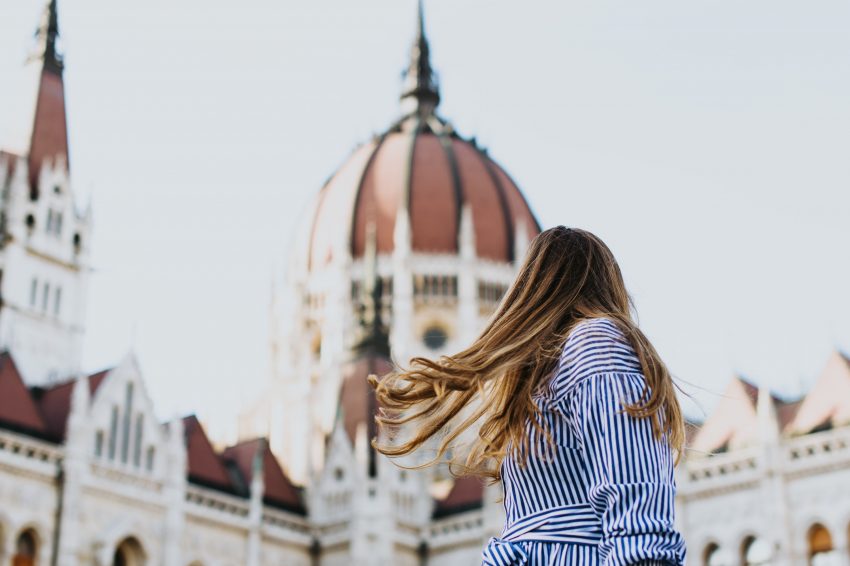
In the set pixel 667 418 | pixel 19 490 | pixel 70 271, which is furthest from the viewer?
pixel 70 271

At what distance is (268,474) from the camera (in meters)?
40.4

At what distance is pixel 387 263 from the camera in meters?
54.2

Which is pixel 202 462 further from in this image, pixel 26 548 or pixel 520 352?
pixel 520 352

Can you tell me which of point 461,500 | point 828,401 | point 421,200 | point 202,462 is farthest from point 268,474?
point 421,200

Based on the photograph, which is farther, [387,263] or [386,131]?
[386,131]

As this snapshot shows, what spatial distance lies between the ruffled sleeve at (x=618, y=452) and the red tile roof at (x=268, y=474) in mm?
36855

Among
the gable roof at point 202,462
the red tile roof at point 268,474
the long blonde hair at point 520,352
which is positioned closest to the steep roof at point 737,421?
the red tile roof at point 268,474

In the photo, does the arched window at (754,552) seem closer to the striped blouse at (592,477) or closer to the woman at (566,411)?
the woman at (566,411)

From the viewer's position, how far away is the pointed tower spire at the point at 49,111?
4356 cm

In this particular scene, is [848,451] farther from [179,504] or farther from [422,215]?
[422,215]

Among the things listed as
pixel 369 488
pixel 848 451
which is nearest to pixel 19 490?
pixel 369 488

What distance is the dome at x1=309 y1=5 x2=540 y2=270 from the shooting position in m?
55.0

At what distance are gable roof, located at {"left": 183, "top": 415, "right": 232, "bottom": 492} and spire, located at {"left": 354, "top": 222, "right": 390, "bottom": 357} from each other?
815cm

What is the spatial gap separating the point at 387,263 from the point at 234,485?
56.7 ft
